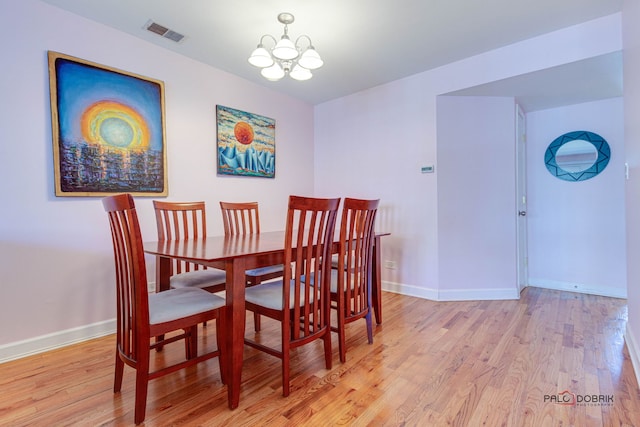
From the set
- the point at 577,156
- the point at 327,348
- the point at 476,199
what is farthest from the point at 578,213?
the point at 327,348

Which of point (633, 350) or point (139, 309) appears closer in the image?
point (139, 309)

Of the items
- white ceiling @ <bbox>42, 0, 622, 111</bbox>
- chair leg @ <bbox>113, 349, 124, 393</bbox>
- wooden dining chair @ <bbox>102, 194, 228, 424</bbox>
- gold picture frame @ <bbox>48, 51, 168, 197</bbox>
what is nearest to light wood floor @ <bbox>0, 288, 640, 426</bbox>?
chair leg @ <bbox>113, 349, 124, 393</bbox>

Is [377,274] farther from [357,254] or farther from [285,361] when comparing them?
[285,361]

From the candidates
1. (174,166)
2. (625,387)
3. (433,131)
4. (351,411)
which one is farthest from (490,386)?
(174,166)

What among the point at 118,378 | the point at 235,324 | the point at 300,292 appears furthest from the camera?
the point at 300,292

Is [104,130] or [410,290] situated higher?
[104,130]

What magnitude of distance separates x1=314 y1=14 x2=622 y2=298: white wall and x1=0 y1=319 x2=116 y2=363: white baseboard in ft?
8.83

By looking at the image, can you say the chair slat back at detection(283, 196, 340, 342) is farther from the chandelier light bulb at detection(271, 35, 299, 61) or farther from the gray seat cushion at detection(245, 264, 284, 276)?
the chandelier light bulb at detection(271, 35, 299, 61)

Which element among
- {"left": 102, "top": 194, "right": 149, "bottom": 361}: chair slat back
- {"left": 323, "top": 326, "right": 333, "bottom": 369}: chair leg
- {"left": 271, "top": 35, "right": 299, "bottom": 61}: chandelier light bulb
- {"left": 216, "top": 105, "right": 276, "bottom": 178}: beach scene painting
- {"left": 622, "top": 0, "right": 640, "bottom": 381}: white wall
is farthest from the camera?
{"left": 216, "top": 105, "right": 276, "bottom": 178}: beach scene painting

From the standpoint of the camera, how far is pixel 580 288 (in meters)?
3.40

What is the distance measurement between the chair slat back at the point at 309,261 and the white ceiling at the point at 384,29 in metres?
1.47

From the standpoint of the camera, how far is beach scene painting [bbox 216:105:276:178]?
319cm

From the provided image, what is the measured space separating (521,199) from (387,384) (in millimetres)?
2752

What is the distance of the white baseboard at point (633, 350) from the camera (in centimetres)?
172
